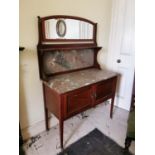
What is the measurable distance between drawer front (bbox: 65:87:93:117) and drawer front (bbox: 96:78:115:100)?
148 mm

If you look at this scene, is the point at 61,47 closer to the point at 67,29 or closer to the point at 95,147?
the point at 67,29

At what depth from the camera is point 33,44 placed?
5.56 ft

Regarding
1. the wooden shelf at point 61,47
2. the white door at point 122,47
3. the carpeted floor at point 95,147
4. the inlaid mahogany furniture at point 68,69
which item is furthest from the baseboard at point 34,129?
the white door at point 122,47

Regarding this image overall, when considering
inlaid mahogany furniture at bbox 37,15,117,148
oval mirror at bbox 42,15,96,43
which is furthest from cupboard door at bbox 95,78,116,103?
oval mirror at bbox 42,15,96,43

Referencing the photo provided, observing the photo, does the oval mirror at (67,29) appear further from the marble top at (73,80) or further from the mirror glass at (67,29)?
the marble top at (73,80)

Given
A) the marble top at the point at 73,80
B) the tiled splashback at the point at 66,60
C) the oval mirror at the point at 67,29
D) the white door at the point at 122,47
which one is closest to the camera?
the marble top at the point at 73,80

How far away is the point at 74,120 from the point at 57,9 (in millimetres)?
1632

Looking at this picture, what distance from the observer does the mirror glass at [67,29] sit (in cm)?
176

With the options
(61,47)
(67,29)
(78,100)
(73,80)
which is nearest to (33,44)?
(61,47)

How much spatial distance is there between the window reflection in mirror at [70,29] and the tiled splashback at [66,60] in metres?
0.20
